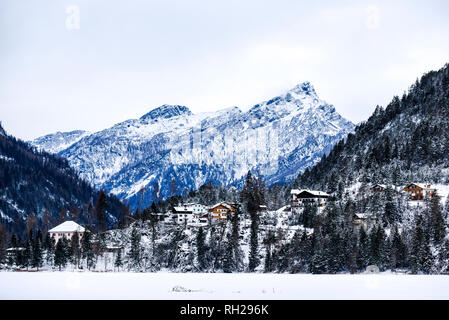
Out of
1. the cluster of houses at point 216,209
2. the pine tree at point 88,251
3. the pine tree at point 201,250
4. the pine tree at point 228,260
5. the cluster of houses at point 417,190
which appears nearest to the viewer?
the pine tree at point 228,260

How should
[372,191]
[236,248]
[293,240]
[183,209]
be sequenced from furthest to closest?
[183,209] < [372,191] < [236,248] < [293,240]

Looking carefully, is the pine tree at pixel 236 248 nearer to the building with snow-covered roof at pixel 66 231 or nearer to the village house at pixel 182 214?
the village house at pixel 182 214

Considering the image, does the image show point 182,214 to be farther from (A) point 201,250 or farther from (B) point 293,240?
(B) point 293,240

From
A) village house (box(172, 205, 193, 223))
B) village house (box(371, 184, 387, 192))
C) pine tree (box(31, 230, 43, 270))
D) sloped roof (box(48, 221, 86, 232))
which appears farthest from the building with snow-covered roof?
village house (box(371, 184, 387, 192))

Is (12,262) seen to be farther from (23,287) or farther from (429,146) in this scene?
(429,146)

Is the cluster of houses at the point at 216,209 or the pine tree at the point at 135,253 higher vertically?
the cluster of houses at the point at 216,209

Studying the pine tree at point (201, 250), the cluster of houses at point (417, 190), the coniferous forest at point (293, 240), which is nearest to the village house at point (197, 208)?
the coniferous forest at point (293, 240)

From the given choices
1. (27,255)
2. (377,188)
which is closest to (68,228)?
(27,255)

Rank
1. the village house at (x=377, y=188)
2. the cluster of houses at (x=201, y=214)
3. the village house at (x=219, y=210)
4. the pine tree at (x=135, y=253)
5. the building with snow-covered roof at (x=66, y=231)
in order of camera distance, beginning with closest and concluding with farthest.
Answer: the pine tree at (x=135, y=253) → the village house at (x=377, y=188) → the building with snow-covered roof at (x=66, y=231) → the cluster of houses at (x=201, y=214) → the village house at (x=219, y=210)

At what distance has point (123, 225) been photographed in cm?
18475

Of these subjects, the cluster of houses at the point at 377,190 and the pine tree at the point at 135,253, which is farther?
the cluster of houses at the point at 377,190

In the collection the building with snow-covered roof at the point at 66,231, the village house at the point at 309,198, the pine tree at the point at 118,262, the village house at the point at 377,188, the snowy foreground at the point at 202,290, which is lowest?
the pine tree at the point at 118,262

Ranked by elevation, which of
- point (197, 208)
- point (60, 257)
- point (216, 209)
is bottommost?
point (60, 257)

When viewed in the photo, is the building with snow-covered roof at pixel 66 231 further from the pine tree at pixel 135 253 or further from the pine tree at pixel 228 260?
the pine tree at pixel 228 260
